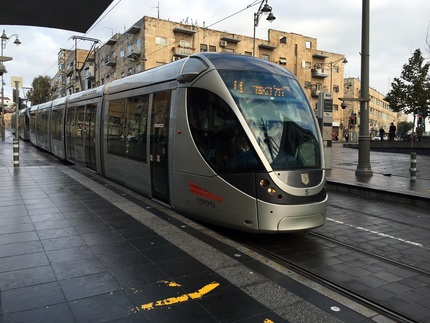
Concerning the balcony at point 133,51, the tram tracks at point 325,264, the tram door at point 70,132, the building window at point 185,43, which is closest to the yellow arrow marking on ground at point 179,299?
the tram tracks at point 325,264

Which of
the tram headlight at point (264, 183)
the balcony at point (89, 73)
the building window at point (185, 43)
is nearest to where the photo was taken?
the tram headlight at point (264, 183)

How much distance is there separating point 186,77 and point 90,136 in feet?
24.2

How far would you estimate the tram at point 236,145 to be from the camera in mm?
5426

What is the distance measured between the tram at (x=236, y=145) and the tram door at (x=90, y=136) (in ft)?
16.7

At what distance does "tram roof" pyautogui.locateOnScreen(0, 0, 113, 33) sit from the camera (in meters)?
6.45

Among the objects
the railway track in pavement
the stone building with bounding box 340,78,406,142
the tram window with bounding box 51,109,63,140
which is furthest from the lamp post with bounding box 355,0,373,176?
the stone building with bounding box 340,78,406,142

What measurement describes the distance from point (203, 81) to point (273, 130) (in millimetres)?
1476

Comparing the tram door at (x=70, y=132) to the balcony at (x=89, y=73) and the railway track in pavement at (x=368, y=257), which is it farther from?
the balcony at (x=89, y=73)

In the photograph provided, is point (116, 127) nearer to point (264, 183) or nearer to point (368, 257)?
point (264, 183)

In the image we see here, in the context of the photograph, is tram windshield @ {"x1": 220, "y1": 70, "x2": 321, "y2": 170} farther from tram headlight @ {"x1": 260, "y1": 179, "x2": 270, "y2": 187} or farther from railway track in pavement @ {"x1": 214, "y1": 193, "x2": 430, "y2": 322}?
railway track in pavement @ {"x1": 214, "y1": 193, "x2": 430, "y2": 322}

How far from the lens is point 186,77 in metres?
6.45

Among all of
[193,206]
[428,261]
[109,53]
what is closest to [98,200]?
[193,206]

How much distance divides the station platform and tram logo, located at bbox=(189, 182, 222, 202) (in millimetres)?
589

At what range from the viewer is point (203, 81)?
6.14m
